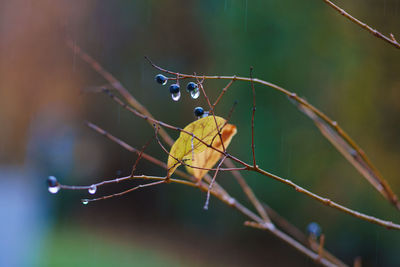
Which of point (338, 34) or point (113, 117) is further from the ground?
point (113, 117)

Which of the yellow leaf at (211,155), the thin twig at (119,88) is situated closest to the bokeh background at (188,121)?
the thin twig at (119,88)

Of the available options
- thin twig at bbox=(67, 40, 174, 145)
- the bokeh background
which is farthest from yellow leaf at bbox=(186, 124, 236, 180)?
the bokeh background

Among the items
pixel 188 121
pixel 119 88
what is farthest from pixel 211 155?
pixel 188 121

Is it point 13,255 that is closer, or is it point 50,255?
point 13,255

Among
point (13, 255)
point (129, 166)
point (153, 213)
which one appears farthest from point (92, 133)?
point (13, 255)

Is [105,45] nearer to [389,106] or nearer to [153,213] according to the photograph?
→ [153,213]

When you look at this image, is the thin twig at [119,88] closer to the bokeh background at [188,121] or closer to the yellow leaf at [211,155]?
the yellow leaf at [211,155]

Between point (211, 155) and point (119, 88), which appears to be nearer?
point (211, 155)

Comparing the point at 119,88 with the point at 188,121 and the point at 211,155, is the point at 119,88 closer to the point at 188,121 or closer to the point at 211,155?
the point at 211,155
